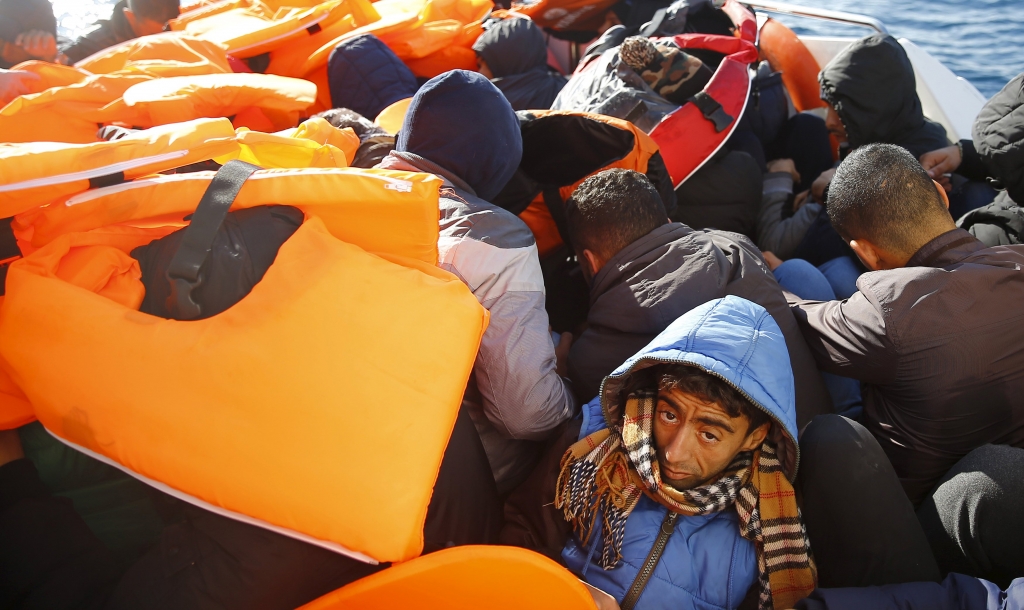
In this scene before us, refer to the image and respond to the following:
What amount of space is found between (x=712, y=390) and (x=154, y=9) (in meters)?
3.48

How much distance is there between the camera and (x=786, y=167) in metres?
3.15

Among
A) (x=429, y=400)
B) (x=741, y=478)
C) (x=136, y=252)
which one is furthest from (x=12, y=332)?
(x=741, y=478)

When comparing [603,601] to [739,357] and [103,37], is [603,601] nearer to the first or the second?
[739,357]

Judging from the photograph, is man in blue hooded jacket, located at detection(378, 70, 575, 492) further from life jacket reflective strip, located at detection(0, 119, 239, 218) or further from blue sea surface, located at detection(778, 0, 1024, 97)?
blue sea surface, located at detection(778, 0, 1024, 97)

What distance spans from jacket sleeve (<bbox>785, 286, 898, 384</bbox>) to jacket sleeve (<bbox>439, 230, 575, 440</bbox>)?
688mm

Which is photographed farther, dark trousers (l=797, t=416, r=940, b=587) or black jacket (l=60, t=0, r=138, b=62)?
black jacket (l=60, t=0, r=138, b=62)

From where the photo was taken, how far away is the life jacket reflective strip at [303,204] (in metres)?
1.25

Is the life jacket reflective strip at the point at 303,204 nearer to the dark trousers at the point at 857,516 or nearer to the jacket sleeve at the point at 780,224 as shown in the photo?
the dark trousers at the point at 857,516

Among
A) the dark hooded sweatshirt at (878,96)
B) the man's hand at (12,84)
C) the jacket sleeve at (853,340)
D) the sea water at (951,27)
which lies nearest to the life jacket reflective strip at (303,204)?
the jacket sleeve at (853,340)

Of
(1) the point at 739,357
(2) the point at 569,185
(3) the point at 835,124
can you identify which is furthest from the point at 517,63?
(1) the point at 739,357

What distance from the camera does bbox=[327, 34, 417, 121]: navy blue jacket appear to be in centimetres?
293

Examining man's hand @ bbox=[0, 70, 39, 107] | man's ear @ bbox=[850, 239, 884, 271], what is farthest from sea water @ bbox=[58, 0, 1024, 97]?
man's ear @ bbox=[850, 239, 884, 271]

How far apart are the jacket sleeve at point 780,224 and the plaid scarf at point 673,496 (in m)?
1.41

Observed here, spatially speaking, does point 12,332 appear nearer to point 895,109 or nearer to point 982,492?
point 982,492
